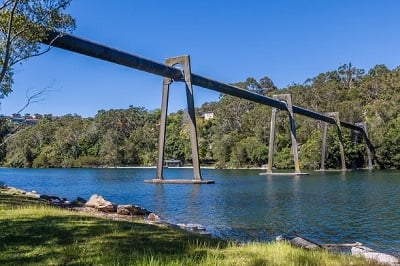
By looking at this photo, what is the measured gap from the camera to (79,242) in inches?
294

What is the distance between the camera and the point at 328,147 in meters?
71.2

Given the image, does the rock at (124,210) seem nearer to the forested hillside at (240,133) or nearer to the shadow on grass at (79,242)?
the shadow on grass at (79,242)

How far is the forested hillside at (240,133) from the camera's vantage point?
73.2 m

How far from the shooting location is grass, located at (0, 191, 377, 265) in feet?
20.4

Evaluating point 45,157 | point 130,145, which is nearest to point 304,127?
point 130,145

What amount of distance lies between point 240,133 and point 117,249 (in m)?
91.2

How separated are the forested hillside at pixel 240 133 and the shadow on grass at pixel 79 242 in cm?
4762

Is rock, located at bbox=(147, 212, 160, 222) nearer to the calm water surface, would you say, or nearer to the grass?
the calm water surface

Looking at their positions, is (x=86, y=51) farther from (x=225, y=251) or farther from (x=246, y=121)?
(x=246, y=121)

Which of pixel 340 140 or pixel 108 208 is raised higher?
pixel 340 140

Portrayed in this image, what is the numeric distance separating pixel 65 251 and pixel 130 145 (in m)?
109

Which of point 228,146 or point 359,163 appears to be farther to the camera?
point 228,146

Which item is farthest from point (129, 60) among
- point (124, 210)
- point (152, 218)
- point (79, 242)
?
point (79, 242)

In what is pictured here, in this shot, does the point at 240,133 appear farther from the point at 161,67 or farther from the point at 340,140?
the point at 161,67
